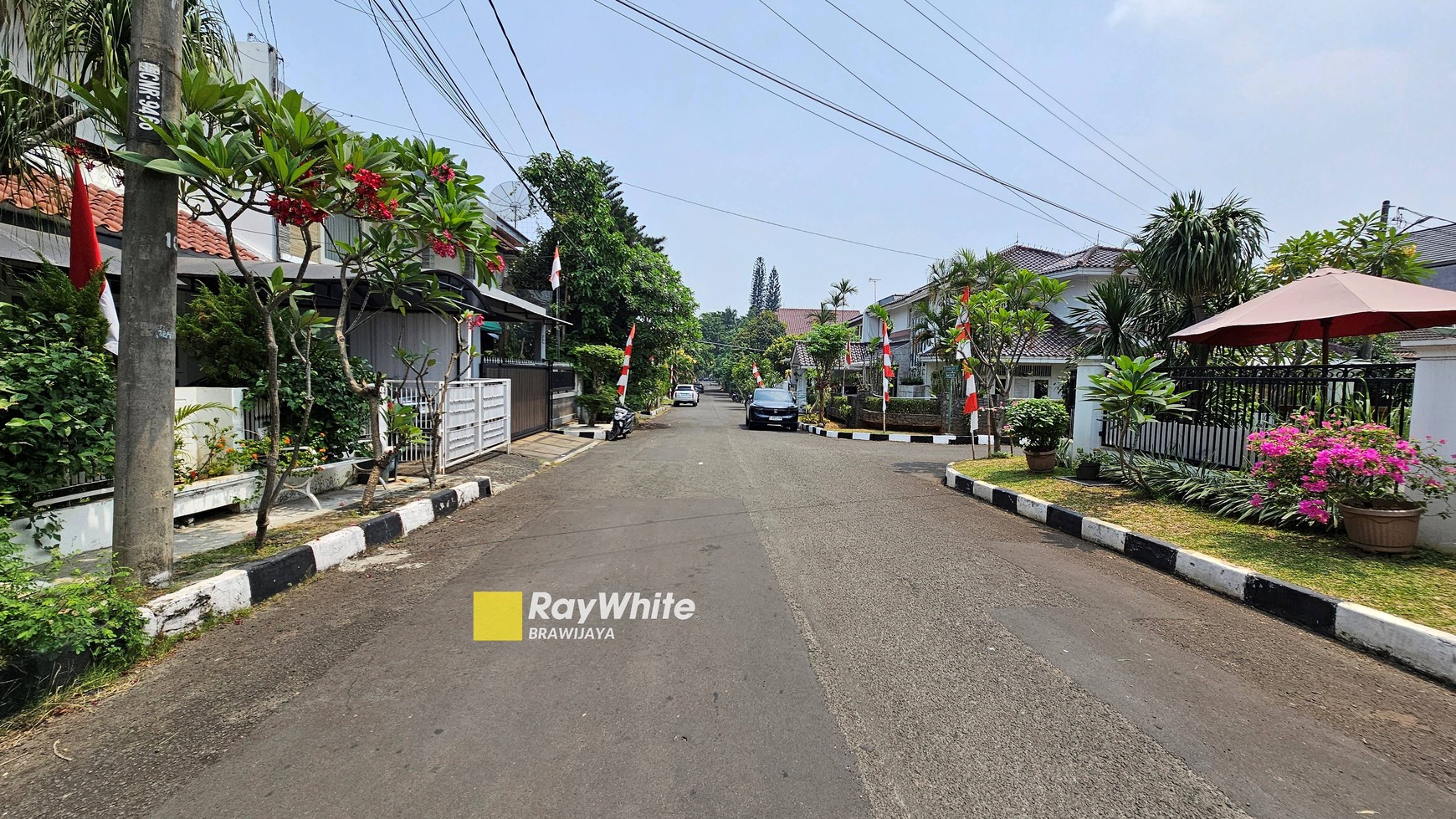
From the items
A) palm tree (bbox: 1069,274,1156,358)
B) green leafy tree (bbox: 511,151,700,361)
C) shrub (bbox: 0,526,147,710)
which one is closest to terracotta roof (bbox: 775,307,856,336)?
green leafy tree (bbox: 511,151,700,361)

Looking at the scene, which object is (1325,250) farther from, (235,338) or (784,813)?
(235,338)

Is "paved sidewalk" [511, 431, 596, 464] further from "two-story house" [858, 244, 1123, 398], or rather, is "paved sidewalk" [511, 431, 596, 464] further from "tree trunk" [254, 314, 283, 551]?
"two-story house" [858, 244, 1123, 398]

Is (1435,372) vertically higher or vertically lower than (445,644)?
higher

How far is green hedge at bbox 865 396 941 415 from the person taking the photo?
22.2 metres

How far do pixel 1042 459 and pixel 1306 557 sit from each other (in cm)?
484

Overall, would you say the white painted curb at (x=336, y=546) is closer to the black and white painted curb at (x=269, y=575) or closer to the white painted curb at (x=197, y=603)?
the black and white painted curb at (x=269, y=575)

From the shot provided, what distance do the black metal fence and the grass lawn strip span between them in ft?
4.02

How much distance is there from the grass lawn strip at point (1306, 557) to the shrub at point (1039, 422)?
1.93 meters

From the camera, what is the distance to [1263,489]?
6.52 metres

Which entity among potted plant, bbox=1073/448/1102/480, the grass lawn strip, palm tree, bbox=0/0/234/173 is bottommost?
the grass lawn strip

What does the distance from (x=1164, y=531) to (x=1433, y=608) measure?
218cm

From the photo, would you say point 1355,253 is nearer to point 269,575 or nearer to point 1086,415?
point 1086,415

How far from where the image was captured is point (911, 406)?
22.5m

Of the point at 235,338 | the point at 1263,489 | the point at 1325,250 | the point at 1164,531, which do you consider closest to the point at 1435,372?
the point at 1263,489
